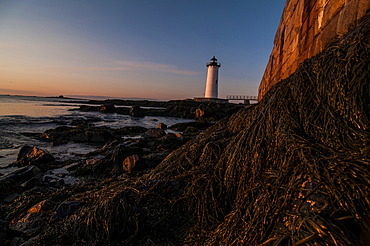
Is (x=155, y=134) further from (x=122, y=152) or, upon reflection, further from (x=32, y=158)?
(x=32, y=158)

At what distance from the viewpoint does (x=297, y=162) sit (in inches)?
62.0

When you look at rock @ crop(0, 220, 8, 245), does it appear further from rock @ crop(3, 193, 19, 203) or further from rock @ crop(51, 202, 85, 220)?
rock @ crop(3, 193, 19, 203)

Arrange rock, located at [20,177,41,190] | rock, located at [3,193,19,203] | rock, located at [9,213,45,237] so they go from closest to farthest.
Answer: rock, located at [9,213,45,237], rock, located at [3,193,19,203], rock, located at [20,177,41,190]

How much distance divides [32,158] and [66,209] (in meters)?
3.81

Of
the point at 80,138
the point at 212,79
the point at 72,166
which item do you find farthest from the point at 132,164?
the point at 212,79

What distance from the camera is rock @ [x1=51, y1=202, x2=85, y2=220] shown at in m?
2.49

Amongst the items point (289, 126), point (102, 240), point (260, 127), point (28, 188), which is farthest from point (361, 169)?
point (28, 188)

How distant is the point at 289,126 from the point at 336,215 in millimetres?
938

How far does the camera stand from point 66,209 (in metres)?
2.54

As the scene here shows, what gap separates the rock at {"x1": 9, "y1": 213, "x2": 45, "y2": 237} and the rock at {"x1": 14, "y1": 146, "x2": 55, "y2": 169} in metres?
2.86

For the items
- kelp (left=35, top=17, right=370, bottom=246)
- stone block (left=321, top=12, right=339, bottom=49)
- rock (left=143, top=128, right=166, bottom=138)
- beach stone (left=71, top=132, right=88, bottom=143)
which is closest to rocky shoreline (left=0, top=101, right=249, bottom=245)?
kelp (left=35, top=17, right=370, bottom=246)

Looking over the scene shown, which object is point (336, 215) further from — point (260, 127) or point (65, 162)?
point (65, 162)

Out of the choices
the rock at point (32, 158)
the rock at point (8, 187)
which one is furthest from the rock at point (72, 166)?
the rock at point (8, 187)

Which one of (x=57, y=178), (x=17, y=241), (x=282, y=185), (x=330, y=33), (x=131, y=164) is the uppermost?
(x=330, y=33)
